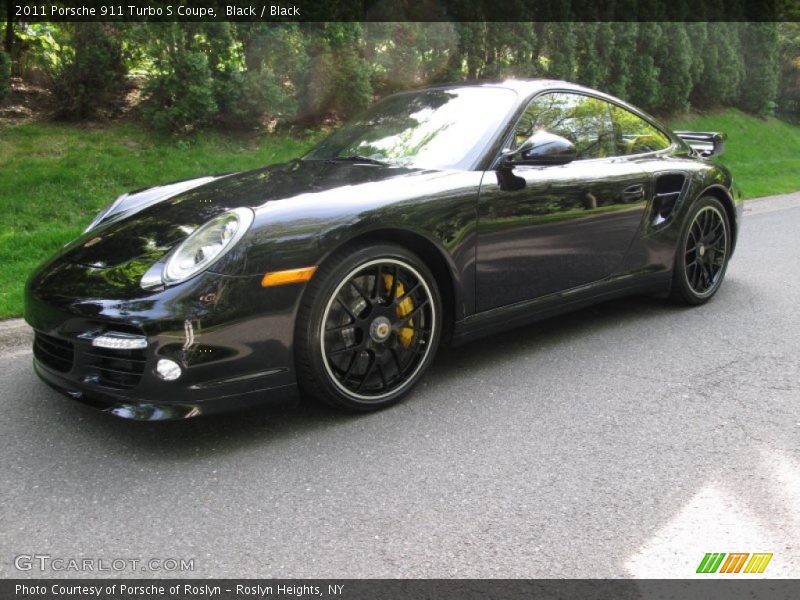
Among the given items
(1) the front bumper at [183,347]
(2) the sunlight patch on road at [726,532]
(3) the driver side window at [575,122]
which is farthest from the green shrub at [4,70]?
(2) the sunlight patch on road at [726,532]

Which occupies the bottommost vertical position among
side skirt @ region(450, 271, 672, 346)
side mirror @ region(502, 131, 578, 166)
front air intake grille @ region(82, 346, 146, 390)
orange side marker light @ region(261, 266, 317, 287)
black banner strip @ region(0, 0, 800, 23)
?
side skirt @ region(450, 271, 672, 346)

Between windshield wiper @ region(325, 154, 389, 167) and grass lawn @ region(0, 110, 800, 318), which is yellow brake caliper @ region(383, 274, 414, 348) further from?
grass lawn @ region(0, 110, 800, 318)

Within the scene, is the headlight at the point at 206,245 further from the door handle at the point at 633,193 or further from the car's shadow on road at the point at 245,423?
the door handle at the point at 633,193

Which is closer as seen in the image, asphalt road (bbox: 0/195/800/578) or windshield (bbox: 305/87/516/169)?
asphalt road (bbox: 0/195/800/578)

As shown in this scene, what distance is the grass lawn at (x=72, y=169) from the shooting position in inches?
218

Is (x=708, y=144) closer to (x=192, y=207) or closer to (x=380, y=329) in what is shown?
(x=380, y=329)

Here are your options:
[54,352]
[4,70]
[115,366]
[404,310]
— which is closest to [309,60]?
[4,70]

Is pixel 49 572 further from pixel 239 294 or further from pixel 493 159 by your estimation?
pixel 493 159

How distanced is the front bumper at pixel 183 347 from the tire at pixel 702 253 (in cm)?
278

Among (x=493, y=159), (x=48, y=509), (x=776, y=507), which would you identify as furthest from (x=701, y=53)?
(x=48, y=509)

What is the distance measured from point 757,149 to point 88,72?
13.2 metres

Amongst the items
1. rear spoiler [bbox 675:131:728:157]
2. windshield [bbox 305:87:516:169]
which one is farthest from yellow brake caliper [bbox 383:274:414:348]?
rear spoiler [bbox 675:131:728:157]

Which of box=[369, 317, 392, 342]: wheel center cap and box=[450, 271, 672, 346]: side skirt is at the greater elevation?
box=[369, 317, 392, 342]: wheel center cap

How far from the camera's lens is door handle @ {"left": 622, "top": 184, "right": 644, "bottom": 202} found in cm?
412
